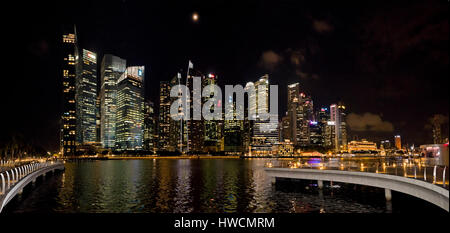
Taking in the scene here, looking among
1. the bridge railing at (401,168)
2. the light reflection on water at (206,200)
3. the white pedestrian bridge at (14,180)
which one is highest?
the bridge railing at (401,168)

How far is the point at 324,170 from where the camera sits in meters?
35.9

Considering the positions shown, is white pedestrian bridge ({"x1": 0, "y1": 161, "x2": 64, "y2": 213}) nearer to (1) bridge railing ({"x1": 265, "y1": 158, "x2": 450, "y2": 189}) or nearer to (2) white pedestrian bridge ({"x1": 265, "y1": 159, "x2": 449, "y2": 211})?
(2) white pedestrian bridge ({"x1": 265, "y1": 159, "x2": 449, "y2": 211})

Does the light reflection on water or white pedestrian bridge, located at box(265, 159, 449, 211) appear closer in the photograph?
white pedestrian bridge, located at box(265, 159, 449, 211)

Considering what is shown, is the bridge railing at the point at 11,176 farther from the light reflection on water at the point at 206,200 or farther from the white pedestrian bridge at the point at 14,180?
the light reflection on water at the point at 206,200

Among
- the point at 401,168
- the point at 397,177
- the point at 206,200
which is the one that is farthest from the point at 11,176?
the point at 401,168

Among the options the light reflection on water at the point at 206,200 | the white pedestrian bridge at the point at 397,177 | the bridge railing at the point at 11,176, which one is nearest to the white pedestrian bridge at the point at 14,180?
the bridge railing at the point at 11,176

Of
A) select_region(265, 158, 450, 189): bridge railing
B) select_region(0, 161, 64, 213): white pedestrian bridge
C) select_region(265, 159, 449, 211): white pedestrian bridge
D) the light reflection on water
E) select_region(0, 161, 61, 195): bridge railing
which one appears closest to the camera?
select_region(265, 159, 449, 211): white pedestrian bridge

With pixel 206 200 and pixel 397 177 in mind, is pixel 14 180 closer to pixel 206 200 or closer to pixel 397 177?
pixel 206 200

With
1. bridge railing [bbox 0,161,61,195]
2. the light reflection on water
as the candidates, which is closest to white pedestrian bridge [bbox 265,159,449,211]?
the light reflection on water

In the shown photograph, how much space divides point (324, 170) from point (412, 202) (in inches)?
362

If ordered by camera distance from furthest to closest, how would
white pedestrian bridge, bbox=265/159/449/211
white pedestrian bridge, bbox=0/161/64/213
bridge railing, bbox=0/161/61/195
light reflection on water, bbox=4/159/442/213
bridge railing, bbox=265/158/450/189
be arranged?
light reflection on water, bbox=4/159/442/213 < bridge railing, bbox=0/161/61/195 < white pedestrian bridge, bbox=0/161/64/213 < bridge railing, bbox=265/158/450/189 < white pedestrian bridge, bbox=265/159/449/211

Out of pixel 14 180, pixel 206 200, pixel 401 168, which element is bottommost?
pixel 206 200
